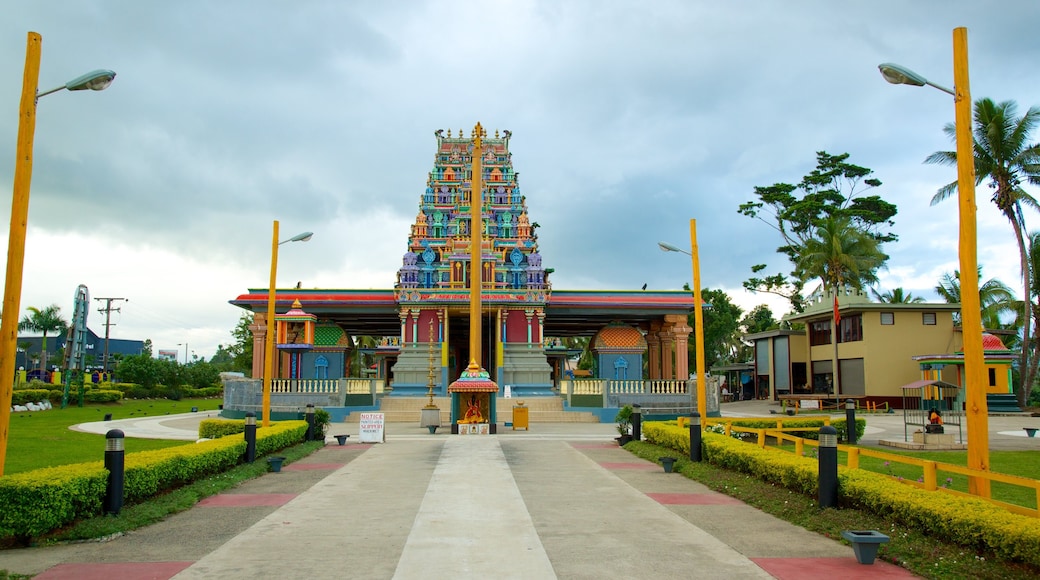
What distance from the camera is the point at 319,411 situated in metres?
25.1

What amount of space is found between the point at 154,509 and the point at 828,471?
9.93 metres

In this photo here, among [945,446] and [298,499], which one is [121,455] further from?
[945,446]

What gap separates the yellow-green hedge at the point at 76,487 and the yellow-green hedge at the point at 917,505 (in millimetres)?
10331

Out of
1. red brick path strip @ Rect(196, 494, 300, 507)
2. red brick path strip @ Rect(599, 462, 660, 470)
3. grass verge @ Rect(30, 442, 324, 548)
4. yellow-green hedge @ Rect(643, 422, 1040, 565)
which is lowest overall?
red brick path strip @ Rect(599, 462, 660, 470)

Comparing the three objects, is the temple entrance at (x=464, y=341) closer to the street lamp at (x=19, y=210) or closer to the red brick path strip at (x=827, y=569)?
the street lamp at (x=19, y=210)

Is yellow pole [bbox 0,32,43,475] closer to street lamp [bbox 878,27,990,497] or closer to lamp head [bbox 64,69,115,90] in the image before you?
lamp head [bbox 64,69,115,90]

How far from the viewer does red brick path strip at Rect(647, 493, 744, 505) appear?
12898mm

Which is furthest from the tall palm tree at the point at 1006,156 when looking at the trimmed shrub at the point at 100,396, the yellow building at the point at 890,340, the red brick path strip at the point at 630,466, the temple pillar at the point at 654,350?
the trimmed shrub at the point at 100,396

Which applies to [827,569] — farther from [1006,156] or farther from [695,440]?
[1006,156]

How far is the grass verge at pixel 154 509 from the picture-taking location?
9648mm

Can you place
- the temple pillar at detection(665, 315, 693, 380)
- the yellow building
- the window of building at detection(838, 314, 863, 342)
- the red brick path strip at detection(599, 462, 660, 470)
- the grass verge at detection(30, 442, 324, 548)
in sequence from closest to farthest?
1. the grass verge at detection(30, 442, 324, 548)
2. the red brick path strip at detection(599, 462, 660, 470)
3. the temple pillar at detection(665, 315, 693, 380)
4. the yellow building
5. the window of building at detection(838, 314, 863, 342)

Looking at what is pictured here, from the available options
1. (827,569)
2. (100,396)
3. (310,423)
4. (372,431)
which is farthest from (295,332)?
(827,569)

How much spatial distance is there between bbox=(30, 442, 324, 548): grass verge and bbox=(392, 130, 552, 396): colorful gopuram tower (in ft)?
79.6

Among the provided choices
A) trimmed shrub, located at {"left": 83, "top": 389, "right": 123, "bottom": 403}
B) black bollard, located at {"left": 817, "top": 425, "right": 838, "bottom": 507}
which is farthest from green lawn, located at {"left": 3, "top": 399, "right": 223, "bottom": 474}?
black bollard, located at {"left": 817, "top": 425, "right": 838, "bottom": 507}
